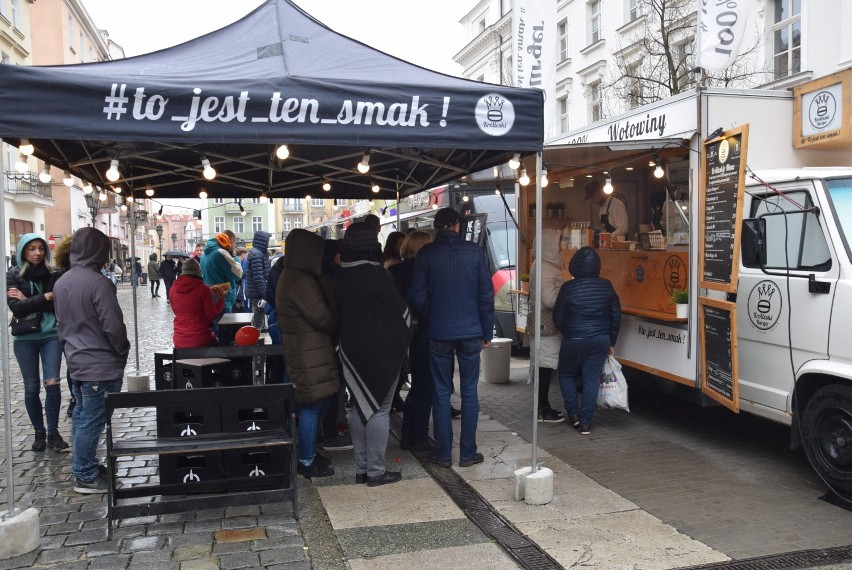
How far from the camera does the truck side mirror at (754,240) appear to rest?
17.0 ft

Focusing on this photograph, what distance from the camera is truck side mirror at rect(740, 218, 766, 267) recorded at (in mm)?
5176

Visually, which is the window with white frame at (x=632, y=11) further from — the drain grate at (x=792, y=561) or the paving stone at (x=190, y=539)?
the paving stone at (x=190, y=539)

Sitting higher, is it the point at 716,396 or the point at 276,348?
the point at 276,348

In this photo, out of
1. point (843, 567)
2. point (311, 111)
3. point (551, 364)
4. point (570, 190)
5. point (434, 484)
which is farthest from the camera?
point (570, 190)

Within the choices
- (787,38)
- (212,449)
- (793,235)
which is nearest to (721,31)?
(793,235)

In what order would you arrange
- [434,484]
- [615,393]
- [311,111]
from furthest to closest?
[615,393], [434,484], [311,111]

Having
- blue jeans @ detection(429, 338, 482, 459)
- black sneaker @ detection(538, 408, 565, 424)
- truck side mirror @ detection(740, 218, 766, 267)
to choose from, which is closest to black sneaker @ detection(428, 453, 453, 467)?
blue jeans @ detection(429, 338, 482, 459)

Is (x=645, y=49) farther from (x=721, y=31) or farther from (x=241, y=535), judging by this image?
(x=241, y=535)

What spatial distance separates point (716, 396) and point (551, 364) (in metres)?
1.83

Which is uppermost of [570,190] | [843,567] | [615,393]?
[570,190]

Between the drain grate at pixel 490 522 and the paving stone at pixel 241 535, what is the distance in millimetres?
1321

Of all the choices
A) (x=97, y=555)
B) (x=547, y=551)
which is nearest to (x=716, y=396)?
(x=547, y=551)

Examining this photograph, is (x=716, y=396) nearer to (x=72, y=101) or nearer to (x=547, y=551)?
(x=547, y=551)

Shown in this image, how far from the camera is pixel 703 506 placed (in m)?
4.77
